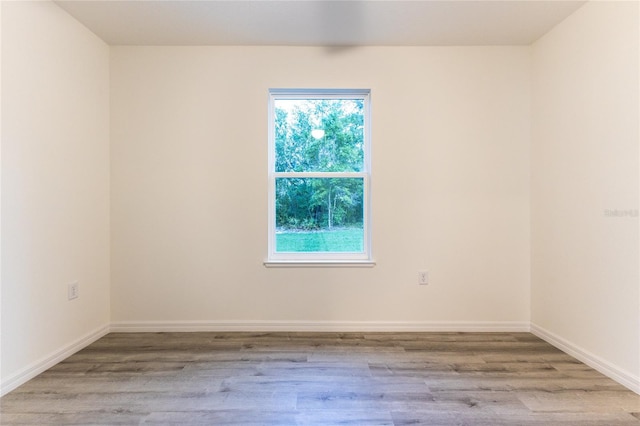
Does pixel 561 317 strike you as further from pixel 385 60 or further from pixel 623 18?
pixel 385 60

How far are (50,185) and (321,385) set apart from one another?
2183 millimetres

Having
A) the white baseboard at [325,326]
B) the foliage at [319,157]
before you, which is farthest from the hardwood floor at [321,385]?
the foliage at [319,157]

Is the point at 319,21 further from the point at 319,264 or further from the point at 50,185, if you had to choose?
the point at 50,185

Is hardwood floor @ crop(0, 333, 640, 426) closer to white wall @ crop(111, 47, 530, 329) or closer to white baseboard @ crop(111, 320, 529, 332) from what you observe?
white baseboard @ crop(111, 320, 529, 332)

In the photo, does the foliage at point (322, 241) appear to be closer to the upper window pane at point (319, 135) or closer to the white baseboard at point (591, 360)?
the upper window pane at point (319, 135)

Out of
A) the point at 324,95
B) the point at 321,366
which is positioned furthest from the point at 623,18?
the point at 321,366

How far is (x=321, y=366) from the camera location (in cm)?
207

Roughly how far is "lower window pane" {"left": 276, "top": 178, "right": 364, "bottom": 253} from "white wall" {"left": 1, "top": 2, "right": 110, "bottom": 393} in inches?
58.6

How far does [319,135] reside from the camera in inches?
111

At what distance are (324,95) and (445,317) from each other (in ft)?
7.23

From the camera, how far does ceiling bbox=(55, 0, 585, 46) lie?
6.99 feet

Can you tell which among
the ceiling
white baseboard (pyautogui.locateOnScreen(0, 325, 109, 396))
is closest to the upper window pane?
the ceiling

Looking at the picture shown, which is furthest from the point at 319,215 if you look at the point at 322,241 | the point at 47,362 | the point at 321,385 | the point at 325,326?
the point at 47,362

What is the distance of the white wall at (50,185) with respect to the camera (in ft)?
6.02
